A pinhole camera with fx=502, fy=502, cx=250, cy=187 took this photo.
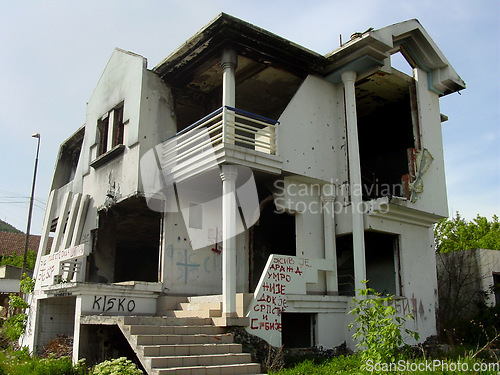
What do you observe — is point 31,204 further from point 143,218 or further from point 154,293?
point 154,293

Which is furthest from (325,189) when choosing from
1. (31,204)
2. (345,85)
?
(31,204)

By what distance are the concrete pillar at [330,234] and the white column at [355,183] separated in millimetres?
545

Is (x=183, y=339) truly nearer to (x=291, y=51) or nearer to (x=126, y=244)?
(x=291, y=51)

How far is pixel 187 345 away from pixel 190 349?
89mm

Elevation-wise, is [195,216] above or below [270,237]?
above

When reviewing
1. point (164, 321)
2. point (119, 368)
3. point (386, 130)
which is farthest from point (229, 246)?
point (386, 130)

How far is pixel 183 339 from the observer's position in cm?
941

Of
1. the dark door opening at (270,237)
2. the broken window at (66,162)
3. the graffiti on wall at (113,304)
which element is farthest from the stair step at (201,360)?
the broken window at (66,162)

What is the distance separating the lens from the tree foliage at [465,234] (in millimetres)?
21172

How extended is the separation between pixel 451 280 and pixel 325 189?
6.74 metres

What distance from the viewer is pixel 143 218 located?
1528 centimetres

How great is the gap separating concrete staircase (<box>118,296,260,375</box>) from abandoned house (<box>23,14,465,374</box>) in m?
0.04

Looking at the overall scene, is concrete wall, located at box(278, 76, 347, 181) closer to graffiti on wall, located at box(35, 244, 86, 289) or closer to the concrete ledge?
the concrete ledge

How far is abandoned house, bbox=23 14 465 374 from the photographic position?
11117mm
